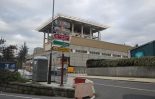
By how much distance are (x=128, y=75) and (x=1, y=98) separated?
2266cm

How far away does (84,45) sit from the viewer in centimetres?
8906

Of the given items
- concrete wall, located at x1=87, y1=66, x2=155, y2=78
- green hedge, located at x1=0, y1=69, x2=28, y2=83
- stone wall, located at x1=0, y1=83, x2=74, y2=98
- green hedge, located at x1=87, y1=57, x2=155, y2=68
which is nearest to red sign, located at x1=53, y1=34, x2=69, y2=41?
green hedge, located at x1=0, y1=69, x2=28, y2=83

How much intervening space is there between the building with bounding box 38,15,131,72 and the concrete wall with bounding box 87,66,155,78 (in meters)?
37.7

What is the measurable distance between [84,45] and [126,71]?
5544cm

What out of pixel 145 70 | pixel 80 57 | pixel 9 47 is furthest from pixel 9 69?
pixel 80 57

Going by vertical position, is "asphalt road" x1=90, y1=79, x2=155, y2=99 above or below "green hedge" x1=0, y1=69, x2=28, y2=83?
below

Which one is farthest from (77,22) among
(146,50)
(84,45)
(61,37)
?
(61,37)

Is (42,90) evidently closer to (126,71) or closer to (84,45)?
(126,71)

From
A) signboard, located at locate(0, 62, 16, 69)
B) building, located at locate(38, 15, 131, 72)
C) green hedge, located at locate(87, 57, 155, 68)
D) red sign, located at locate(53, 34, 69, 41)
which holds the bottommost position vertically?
signboard, located at locate(0, 62, 16, 69)

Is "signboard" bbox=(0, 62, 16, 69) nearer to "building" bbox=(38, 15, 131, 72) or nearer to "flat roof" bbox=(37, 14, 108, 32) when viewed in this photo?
"building" bbox=(38, 15, 131, 72)

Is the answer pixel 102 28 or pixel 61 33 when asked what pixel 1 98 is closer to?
pixel 61 33

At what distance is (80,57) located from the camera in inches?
3401

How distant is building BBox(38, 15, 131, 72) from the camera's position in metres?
85.4

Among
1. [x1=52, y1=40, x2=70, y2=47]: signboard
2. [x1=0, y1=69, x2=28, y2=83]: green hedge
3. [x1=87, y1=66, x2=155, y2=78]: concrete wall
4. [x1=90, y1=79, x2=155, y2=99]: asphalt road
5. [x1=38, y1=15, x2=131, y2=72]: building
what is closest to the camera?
[x1=90, y1=79, x2=155, y2=99]: asphalt road
